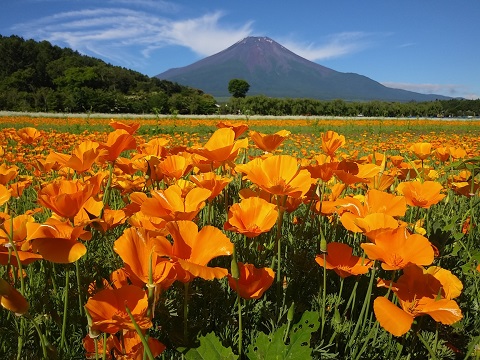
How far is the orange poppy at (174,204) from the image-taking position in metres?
0.88

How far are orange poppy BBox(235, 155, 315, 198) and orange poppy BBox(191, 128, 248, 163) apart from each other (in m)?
0.12

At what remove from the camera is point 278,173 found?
43.4 inches

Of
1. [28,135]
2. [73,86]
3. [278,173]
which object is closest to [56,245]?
[278,173]

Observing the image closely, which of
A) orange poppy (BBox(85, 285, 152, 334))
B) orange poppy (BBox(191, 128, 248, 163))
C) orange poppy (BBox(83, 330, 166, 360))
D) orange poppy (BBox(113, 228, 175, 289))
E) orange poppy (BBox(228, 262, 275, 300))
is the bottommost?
orange poppy (BBox(83, 330, 166, 360))

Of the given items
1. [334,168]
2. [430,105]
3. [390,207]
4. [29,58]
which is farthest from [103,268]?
[29,58]

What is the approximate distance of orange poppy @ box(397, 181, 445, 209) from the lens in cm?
120

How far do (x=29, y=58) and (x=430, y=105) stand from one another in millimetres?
55421

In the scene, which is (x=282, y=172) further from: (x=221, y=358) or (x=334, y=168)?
(x=221, y=358)

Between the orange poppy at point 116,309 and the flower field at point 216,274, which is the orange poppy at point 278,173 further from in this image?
the orange poppy at point 116,309

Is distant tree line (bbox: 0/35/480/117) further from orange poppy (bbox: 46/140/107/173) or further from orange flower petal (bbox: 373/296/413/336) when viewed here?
orange flower petal (bbox: 373/296/413/336)

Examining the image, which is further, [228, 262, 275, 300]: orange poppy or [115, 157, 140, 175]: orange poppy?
[115, 157, 140, 175]: orange poppy

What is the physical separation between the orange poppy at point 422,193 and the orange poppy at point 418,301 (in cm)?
30

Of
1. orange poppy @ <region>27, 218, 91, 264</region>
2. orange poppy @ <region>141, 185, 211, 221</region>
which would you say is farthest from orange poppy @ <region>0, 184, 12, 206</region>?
orange poppy @ <region>141, 185, 211, 221</region>

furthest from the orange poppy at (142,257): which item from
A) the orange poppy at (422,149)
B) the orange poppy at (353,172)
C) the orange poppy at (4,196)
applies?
the orange poppy at (422,149)
